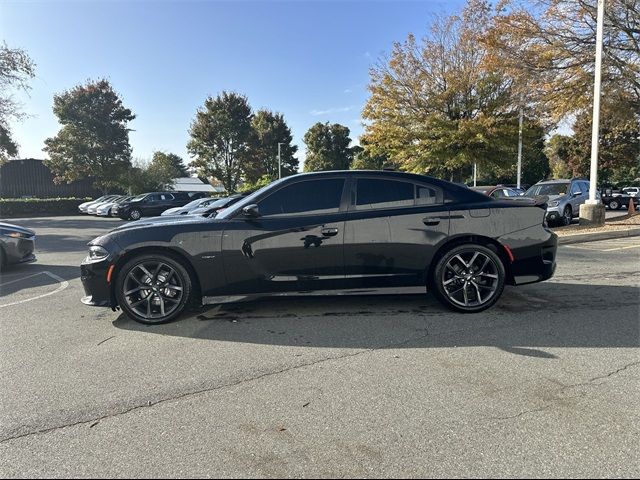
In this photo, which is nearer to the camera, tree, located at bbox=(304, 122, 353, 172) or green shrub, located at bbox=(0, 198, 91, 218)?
green shrub, located at bbox=(0, 198, 91, 218)

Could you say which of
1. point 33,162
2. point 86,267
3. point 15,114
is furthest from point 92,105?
point 86,267

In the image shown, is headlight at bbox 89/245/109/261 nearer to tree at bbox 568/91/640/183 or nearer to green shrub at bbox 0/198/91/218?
green shrub at bbox 0/198/91/218

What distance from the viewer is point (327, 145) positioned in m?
56.0

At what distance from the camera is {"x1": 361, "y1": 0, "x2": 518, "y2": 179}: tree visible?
58.5 ft

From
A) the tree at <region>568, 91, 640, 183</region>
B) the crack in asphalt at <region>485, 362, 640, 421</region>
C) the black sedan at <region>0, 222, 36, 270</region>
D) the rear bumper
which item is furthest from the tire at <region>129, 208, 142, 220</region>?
the tree at <region>568, 91, 640, 183</region>

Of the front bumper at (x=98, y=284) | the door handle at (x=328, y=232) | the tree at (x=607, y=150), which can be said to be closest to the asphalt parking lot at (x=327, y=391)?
the front bumper at (x=98, y=284)

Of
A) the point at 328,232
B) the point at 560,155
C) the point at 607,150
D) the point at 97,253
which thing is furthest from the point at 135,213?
the point at 560,155

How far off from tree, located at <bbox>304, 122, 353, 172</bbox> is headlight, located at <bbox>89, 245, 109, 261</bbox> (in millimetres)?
51150

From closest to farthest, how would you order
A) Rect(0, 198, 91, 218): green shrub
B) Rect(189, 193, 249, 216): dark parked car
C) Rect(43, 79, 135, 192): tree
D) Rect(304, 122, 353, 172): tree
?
Rect(189, 193, 249, 216): dark parked car
Rect(0, 198, 91, 218): green shrub
Rect(43, 79, 135, 192): tree
Rect(304, 122, 353, 172): tree

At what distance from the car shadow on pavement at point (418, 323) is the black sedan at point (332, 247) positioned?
1.02 feet

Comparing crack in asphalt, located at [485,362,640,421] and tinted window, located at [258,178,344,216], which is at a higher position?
tinted window, located at [258,178,344,216]

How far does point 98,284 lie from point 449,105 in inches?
685

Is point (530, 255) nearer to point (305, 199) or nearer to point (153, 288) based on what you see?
point (305, 199)

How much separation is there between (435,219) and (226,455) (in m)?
3.34
